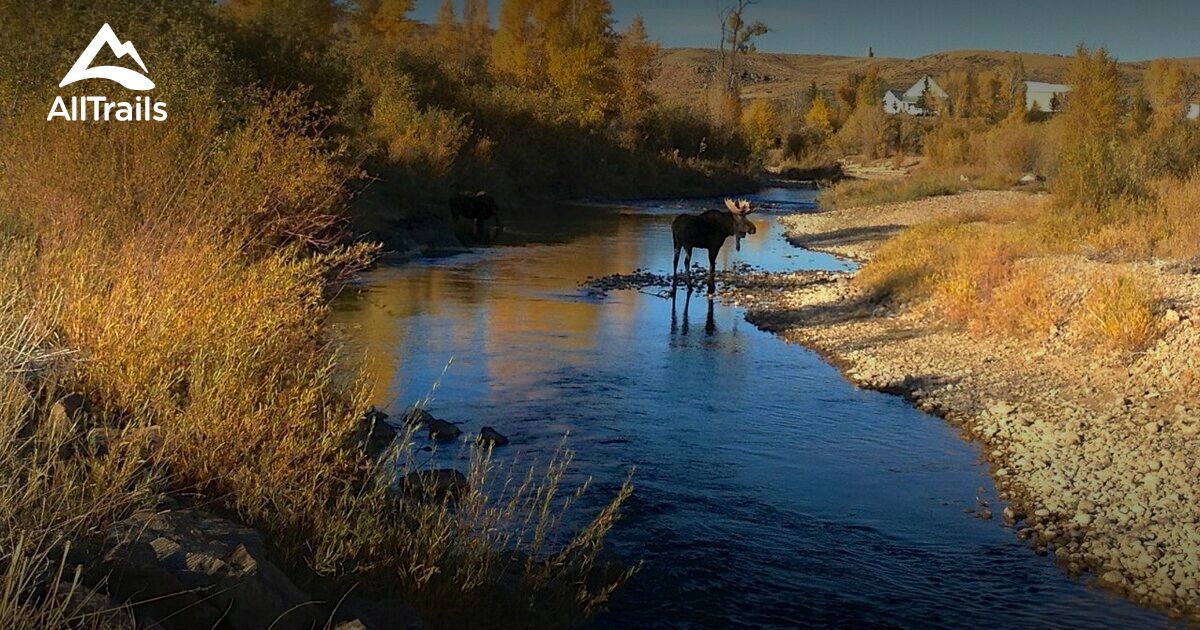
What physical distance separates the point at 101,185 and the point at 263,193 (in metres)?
2.08

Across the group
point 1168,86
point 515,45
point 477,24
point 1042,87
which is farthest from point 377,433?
point 1042,87

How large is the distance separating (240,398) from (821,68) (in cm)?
18234

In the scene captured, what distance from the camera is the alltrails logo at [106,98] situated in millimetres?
12969

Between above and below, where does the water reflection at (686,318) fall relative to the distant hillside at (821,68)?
below

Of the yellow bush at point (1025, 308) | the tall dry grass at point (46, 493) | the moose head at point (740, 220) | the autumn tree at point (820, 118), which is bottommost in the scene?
the yellow bush at point (1025, 308)

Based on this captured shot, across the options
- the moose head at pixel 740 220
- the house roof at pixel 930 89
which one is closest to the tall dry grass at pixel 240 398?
the moose head at pixel 740 220

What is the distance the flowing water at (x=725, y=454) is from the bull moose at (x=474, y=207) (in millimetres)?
9481

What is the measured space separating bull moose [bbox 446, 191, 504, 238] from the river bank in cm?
1140

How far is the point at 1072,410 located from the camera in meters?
11.2

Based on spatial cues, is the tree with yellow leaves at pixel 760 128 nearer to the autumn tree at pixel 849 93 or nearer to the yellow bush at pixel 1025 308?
the autumn tree at pixel 849 93

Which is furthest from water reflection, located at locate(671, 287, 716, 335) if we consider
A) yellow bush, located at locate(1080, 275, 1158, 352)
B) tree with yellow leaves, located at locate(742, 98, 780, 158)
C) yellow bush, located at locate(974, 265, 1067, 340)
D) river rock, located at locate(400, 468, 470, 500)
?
tree with yellow leaves, located at locate(742, 98, 780, 158)

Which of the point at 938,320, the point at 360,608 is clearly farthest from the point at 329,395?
the point at 938,320

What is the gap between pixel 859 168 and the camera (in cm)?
7288

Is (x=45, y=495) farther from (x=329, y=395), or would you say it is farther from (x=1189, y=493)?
(x=1189, y=493)
